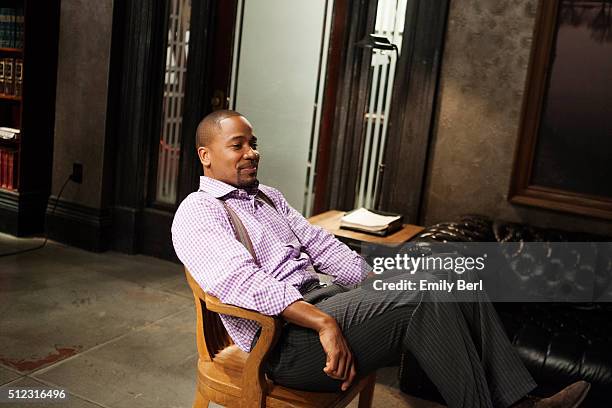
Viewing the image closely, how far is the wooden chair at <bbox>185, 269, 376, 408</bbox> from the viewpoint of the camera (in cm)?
179

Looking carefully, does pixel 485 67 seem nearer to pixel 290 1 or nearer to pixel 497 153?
pixel 497 153

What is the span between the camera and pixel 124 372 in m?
2.79

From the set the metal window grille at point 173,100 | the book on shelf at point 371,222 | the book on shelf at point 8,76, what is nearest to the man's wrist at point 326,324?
the book on shelf at point 371,222

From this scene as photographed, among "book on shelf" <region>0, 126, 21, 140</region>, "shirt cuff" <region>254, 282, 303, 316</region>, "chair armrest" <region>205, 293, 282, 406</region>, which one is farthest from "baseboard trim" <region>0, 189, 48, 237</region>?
"shirt cuff" <region>254, 282, 303, 316</region>

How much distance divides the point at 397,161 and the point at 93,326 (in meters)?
1.87

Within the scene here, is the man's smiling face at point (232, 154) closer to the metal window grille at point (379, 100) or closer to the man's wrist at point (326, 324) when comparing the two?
the man's wrist at point (326, 324)

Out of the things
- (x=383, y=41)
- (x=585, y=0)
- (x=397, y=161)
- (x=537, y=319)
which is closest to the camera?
(x=537, y=319)

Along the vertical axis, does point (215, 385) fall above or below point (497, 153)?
below

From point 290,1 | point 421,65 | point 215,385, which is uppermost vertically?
point 290,1

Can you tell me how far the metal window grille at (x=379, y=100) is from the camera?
3641mm

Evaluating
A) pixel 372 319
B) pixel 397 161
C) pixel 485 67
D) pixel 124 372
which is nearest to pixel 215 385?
pixel 372 319

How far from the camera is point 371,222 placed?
3.17 m

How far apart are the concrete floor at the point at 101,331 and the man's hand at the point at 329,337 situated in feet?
3.36

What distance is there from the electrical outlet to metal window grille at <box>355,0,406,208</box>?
2.05 m
